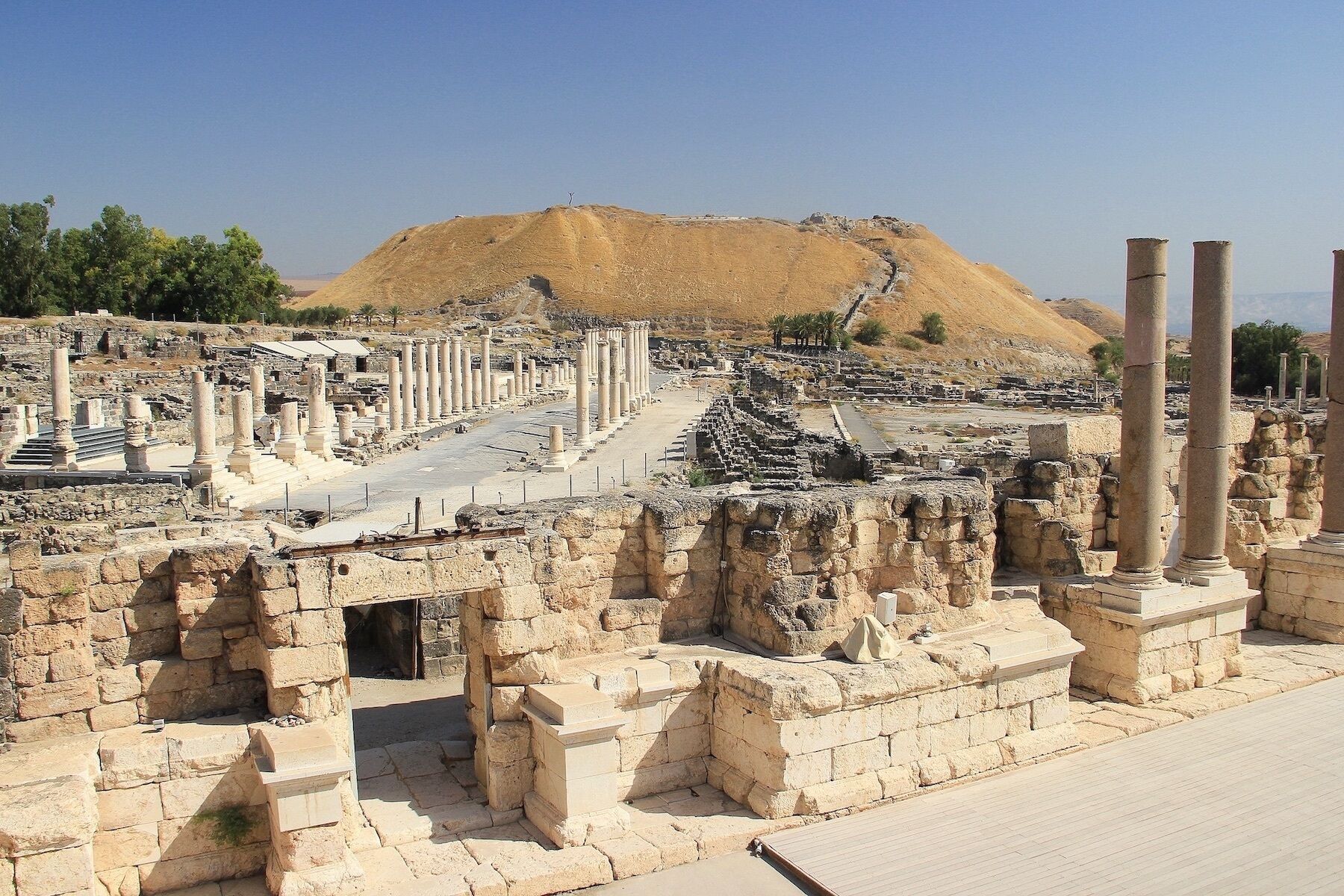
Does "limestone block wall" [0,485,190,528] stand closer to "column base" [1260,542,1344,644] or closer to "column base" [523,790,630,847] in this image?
"column base" [523,790,630,847]

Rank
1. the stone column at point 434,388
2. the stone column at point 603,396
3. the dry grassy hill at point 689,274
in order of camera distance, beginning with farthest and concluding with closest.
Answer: the dry grassy hill at point 689,274 < the stone column at point 434,388 < the stone column at point 603,396

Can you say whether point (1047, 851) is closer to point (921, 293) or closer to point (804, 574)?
point (804, 574)

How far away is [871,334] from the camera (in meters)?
98.5

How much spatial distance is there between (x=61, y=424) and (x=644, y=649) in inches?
827

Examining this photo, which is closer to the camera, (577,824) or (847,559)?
(577,824)

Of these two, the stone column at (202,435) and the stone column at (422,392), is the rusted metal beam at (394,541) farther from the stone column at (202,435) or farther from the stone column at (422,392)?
the stone column at (422,392)

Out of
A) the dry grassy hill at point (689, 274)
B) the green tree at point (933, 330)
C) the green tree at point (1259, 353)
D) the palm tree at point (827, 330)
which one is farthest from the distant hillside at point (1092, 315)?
the green tree at point (1259, 353)

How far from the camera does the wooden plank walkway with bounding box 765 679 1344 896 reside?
703cm

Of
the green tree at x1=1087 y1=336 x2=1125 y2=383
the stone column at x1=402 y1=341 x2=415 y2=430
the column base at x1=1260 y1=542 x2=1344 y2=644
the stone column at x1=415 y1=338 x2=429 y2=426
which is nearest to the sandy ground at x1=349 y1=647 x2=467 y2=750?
the column base at x1=1260 y1=542 x2=1344 y2=644

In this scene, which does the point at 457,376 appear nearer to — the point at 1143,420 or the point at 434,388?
the point at 434,388

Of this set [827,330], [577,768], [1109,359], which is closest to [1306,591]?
[577,768]

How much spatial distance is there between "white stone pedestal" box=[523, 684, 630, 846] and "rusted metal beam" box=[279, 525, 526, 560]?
4.28 feet

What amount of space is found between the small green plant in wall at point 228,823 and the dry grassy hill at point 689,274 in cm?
10330

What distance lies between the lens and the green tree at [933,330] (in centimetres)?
10519
